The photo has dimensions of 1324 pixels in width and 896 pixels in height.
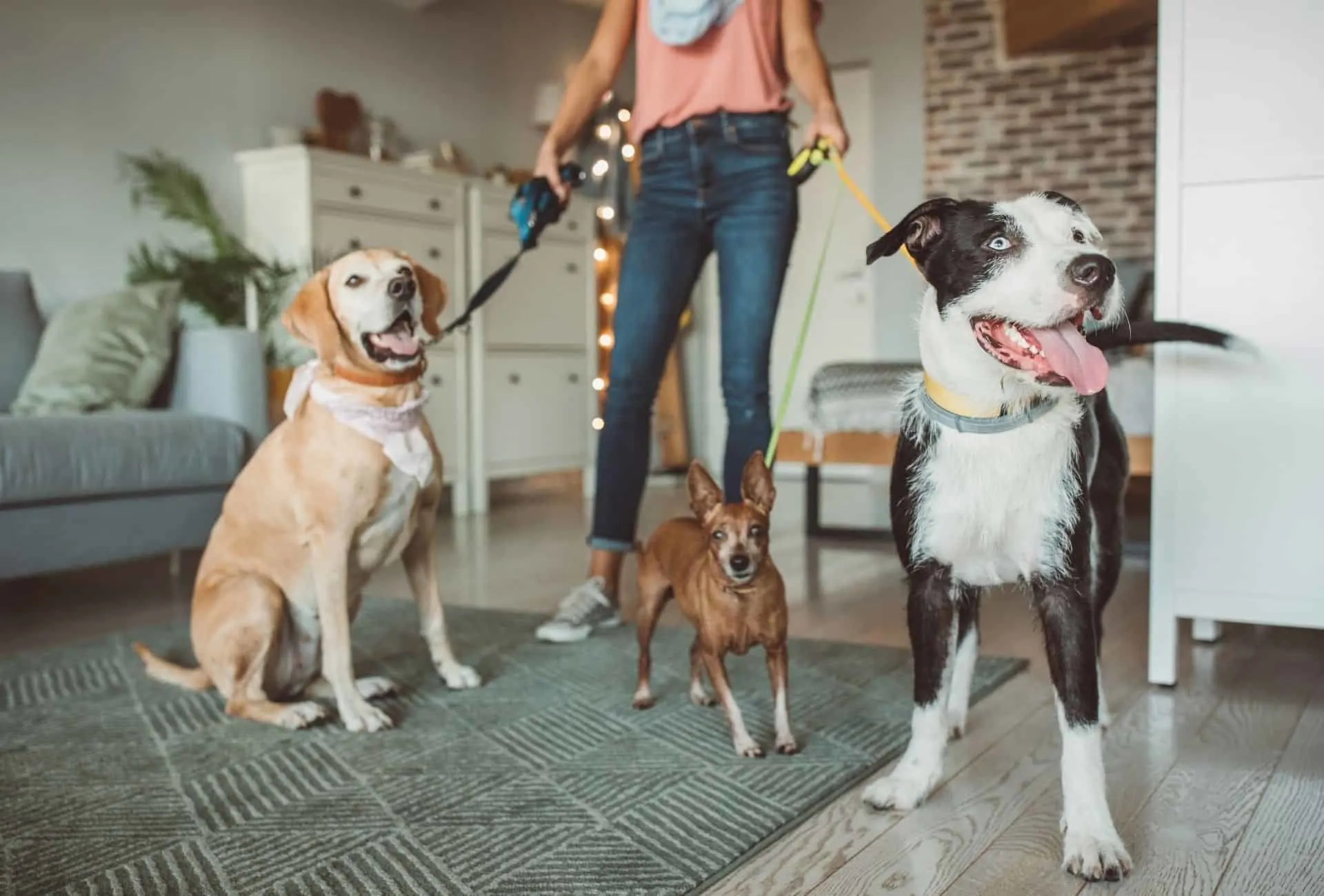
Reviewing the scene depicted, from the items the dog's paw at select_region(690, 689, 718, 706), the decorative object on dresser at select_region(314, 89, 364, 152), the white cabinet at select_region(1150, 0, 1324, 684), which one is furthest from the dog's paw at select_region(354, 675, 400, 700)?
the decorative object on dresser at select_region(314, 89, 364, 152)

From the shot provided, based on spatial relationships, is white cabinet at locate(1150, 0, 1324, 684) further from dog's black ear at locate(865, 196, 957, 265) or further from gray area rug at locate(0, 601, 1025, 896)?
dog's black ear at locate(865, 196, 957, 265)

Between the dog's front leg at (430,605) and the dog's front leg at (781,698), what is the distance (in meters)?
0.68

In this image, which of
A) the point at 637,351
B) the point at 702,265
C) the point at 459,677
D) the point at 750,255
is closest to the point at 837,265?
the point at 702,265

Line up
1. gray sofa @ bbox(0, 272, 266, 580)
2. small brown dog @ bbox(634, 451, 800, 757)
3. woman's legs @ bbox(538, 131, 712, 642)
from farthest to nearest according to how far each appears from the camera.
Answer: gray sofa @ bbox(0, 272, 266, 580), woman's legs @ bbox(538, 131, 712, 642), small brown dog @ bbox(634, 451, 800, 757)

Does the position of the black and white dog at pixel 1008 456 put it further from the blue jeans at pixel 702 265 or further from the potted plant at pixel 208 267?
the potted plant at pixel 208 267

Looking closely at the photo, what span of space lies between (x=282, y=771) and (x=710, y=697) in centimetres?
73

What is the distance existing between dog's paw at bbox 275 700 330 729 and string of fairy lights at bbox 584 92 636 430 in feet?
14.0

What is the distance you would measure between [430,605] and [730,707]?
2.39 ft

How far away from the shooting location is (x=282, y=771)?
169 cm

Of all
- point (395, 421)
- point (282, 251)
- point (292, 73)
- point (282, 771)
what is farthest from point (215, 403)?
point (292, 73)

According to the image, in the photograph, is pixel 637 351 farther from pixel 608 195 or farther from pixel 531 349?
pixel 608 195

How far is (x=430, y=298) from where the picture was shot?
2.18 metres

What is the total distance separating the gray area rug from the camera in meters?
1.33

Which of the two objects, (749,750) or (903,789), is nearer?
(903,789)
